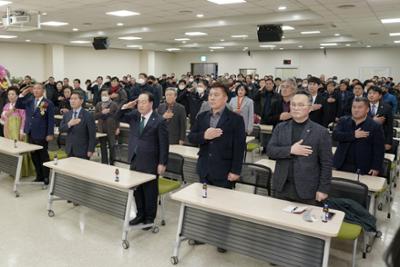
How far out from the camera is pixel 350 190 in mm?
3701

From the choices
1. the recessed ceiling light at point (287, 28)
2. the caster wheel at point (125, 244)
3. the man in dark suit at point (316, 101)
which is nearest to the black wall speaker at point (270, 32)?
the recessed ceiling light at point (287, 28)

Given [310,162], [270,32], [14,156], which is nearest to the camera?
Result: [310,162]

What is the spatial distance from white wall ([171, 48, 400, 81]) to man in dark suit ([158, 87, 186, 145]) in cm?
1673

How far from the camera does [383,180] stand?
4.07 metres

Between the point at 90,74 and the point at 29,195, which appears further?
the point at 90,74

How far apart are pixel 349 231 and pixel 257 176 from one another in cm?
118

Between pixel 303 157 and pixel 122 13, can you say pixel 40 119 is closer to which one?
pixel 303 157

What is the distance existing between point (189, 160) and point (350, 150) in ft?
7.32

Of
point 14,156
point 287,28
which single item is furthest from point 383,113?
point 287,28

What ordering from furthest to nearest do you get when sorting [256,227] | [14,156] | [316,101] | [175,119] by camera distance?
1. [316,101]
2. [175,119]
3. [14,156]
4. [256,227]

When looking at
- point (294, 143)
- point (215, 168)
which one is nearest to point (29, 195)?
point (215, 168)

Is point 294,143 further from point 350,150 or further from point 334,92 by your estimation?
point 334,92

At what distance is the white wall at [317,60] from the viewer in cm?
1894

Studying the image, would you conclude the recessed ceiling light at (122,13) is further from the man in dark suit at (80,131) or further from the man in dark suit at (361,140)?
the man in dark suit at (361,140)
